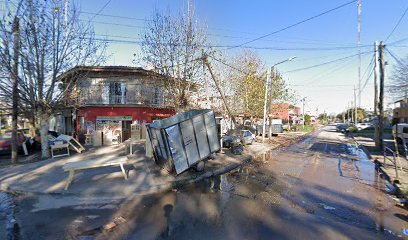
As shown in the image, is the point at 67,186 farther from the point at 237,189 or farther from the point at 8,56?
the point at 8,56

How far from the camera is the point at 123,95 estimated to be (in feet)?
61.6

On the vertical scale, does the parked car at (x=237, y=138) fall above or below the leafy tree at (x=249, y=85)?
below

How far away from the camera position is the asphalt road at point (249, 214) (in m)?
4.18

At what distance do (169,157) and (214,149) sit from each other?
2.21 meters

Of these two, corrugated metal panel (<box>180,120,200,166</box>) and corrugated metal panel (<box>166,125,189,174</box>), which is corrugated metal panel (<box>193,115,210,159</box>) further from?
corrugated metal panel (<box>166,125,189,174</box>)

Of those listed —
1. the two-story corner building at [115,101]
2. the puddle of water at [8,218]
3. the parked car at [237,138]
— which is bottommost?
the puddle of water at [8,218]

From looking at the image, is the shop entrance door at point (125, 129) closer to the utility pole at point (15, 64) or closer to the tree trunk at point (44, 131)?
the tree trunk at point (44, 131)

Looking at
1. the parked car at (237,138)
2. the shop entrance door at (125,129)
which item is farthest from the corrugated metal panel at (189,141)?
the shop entrance door at (125,129)

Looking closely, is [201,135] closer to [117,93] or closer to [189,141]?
[189,141]

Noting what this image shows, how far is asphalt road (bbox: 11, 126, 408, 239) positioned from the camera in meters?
4.18

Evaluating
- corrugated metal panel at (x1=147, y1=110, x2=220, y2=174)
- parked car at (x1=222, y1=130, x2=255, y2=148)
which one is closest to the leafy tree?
parked car at (x1=222, y1=130, x2=255, y2=148)

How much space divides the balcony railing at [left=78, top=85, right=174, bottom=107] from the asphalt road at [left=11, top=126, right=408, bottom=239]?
41.4 feet

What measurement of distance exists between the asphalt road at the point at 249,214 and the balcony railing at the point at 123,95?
12.6m

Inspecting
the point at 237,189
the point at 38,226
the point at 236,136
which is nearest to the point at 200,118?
the point at 237,189
